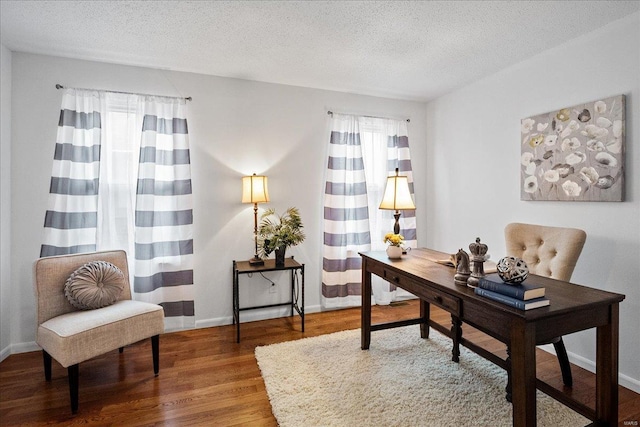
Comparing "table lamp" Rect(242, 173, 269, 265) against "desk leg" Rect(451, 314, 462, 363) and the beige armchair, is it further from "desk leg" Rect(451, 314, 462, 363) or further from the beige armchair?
"desk leg" Rect(451, 314, 462, 363)

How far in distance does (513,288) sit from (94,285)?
2.66 metres

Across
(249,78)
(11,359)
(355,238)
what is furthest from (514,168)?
(11,359)

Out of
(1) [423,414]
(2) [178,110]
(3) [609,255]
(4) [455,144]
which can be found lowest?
(1) [423,414]

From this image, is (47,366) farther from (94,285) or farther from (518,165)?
(518,165)

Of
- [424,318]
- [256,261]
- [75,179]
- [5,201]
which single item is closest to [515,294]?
[424,318]

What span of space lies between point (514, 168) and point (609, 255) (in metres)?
1.03

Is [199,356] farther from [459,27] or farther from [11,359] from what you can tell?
[459,27]

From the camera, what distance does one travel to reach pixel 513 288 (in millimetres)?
1445

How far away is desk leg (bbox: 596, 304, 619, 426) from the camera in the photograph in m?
1.51

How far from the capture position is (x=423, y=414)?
1.91m

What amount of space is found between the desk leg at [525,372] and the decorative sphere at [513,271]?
0.67ft

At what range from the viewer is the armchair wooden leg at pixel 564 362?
2.00 metres

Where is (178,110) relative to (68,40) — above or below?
below

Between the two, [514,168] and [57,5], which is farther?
[514,168]
